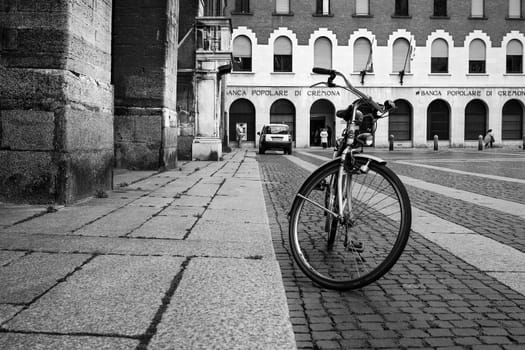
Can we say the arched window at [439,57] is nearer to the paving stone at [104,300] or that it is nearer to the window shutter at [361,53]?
the window shutter at [361,53]

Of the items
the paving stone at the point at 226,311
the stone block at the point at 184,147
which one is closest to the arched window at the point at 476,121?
the stone block at the point at 184,147

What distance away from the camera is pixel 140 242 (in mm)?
4215

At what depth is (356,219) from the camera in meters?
3.39

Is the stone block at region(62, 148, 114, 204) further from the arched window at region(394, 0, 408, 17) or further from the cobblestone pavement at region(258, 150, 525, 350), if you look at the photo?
the arched window at region(394, 0, 408, 17)

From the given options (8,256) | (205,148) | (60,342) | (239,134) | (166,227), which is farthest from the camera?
(239,134)

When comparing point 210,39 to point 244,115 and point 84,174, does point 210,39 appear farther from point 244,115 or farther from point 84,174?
point 244,115

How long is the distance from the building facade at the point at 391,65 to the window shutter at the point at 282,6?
0.23 feet

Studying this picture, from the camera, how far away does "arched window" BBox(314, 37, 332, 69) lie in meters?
36.9

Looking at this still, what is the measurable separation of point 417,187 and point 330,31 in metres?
29.5

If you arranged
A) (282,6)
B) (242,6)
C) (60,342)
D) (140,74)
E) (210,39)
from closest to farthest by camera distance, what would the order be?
(60,342), (140,74), (210,39), (242,6), (282,6)

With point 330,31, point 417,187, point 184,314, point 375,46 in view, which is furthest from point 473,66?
point 184,314

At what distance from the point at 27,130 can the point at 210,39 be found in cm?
1153

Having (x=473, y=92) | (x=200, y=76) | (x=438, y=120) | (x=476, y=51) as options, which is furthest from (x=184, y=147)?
(x=476, y=51)

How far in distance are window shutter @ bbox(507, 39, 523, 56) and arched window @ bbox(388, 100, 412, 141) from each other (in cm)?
841
